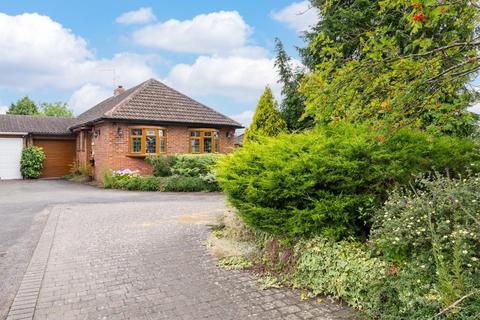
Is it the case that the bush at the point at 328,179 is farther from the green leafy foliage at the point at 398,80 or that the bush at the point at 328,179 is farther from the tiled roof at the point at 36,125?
the tiled roof at the point at 36,125

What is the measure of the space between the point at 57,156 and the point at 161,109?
30.6ft

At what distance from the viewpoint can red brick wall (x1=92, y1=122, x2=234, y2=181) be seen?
16.8 metres

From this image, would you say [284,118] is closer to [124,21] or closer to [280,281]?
[124,21]

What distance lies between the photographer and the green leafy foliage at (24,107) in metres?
43.2

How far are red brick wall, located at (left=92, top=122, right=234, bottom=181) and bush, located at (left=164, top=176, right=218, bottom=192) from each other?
6.57 feet

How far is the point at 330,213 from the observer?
4.32m

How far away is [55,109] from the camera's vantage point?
167 ft

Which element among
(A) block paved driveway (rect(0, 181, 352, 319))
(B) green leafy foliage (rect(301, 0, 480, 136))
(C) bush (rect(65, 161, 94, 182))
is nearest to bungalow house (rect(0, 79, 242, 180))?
(C) bush (rect(65, 161, 94, 182))

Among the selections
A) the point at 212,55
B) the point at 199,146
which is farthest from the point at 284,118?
the point at 199,146

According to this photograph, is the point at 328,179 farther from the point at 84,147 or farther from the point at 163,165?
the point at 84,147

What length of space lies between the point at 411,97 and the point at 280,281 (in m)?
2.52

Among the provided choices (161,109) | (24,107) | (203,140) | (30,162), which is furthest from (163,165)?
(24,107)

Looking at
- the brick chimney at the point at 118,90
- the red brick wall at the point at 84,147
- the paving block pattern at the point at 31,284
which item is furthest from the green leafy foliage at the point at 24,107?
the paving block pattern at the point at 31,284

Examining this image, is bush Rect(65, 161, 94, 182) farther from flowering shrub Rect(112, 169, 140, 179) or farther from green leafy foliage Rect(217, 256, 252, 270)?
green leafy foliage Rect(217, 256, 252, 270)
